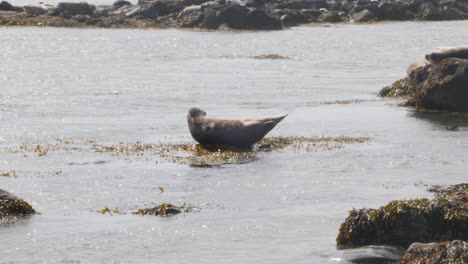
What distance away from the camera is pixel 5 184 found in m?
12.6

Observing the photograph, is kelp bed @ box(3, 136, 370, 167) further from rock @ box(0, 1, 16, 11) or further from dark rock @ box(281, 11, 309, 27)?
rock @ box(0, 1, 16, 11)

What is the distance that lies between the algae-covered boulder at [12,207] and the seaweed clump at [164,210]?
110cm

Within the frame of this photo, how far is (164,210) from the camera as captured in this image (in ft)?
36.0

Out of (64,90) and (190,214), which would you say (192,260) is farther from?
(64,90)

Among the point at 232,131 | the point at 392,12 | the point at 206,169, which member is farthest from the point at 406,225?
the point at 392,12

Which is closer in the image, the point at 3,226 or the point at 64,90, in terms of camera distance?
the point at 3,226

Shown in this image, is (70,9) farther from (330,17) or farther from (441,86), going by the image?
(441,86)

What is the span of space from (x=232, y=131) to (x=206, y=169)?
160cm

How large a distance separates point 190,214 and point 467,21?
158ft

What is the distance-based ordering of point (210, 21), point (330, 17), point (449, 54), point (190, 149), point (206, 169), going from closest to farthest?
1. point (206, 169)
2. point (190, 149)
3. point (449, 54)
4. point (210, 21)
5. point (330, 17)

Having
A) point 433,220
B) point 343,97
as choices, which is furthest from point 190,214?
point 343,97

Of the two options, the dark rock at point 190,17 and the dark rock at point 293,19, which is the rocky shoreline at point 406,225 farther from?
the dark rock at point 293,19

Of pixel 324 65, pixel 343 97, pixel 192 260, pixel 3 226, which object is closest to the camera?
pixel 192 260

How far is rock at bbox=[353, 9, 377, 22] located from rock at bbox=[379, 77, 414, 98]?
33411 mm
